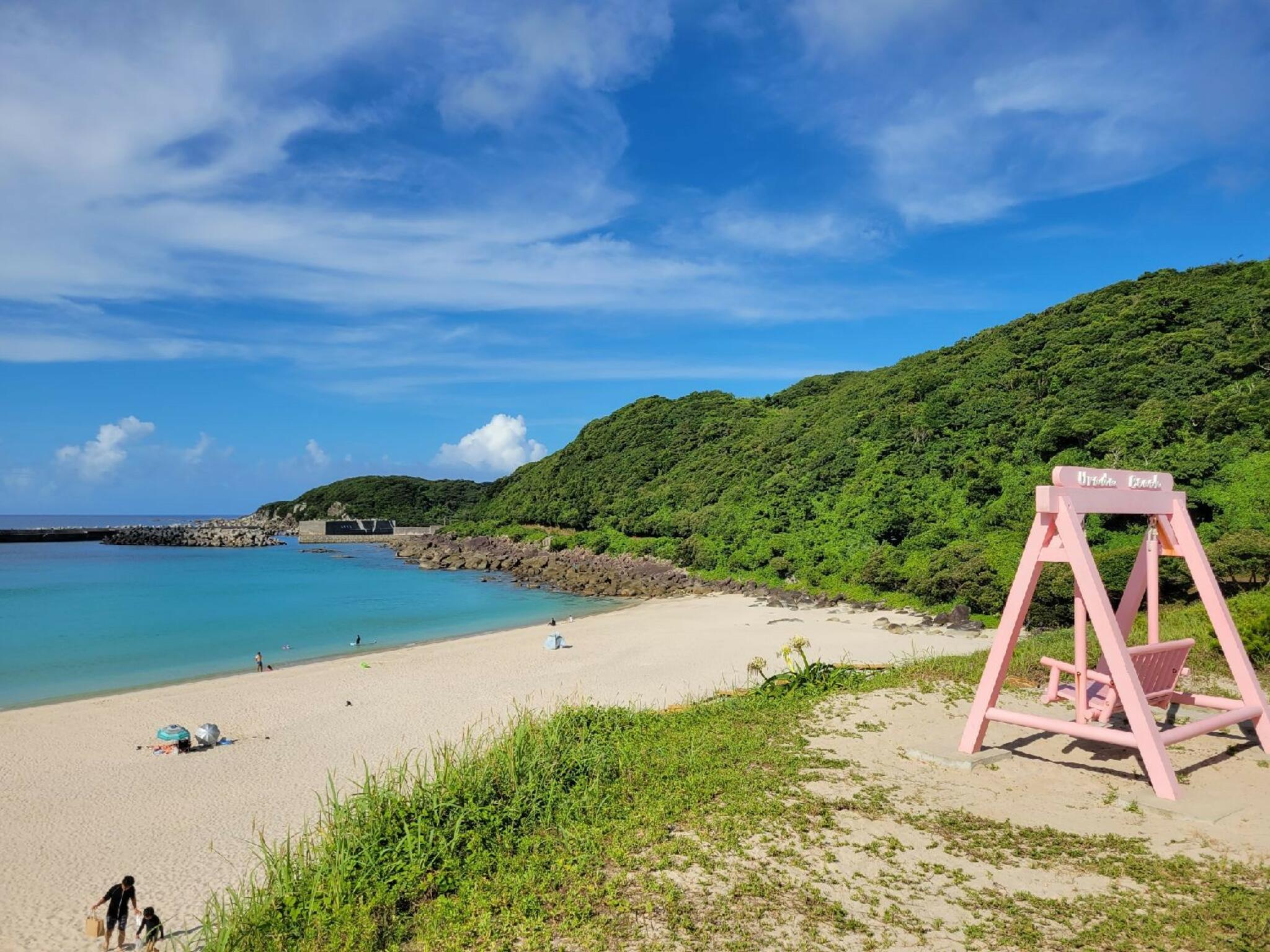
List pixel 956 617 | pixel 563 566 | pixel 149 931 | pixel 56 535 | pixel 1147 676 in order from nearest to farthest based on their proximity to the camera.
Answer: pixel 149 931
pixel 1147 676
pixel 956 617
pixel 563 566
pixel 56 535

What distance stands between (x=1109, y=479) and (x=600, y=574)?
118 ft

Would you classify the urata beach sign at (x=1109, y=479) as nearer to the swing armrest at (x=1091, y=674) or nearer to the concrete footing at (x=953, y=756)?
the swing armrest at (x=1091, y=674)

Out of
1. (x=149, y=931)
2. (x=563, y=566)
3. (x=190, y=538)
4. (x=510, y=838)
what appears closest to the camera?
(x=510, y=838)

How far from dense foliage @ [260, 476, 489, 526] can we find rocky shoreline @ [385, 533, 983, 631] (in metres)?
35.9

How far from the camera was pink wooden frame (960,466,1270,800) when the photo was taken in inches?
268

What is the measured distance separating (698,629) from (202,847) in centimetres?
1735

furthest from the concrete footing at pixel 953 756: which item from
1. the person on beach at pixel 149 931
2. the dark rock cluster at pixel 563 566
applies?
the dark rock cluster at pixel 563 566

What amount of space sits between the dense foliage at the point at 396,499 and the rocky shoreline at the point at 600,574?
3589 centimetres

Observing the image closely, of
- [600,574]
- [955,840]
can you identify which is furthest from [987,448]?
[955,840]

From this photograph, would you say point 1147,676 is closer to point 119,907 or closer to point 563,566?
point 119,907

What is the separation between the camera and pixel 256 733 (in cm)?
1498

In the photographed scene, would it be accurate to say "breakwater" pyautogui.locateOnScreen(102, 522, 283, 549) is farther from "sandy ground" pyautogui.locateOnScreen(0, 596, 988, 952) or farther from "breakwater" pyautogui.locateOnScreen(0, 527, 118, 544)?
"sandy ground" pyautogui.locateOnScreen(0, 596, 988, 952)

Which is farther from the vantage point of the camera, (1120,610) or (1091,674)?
(1120,610)

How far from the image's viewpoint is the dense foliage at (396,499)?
4222 inches
